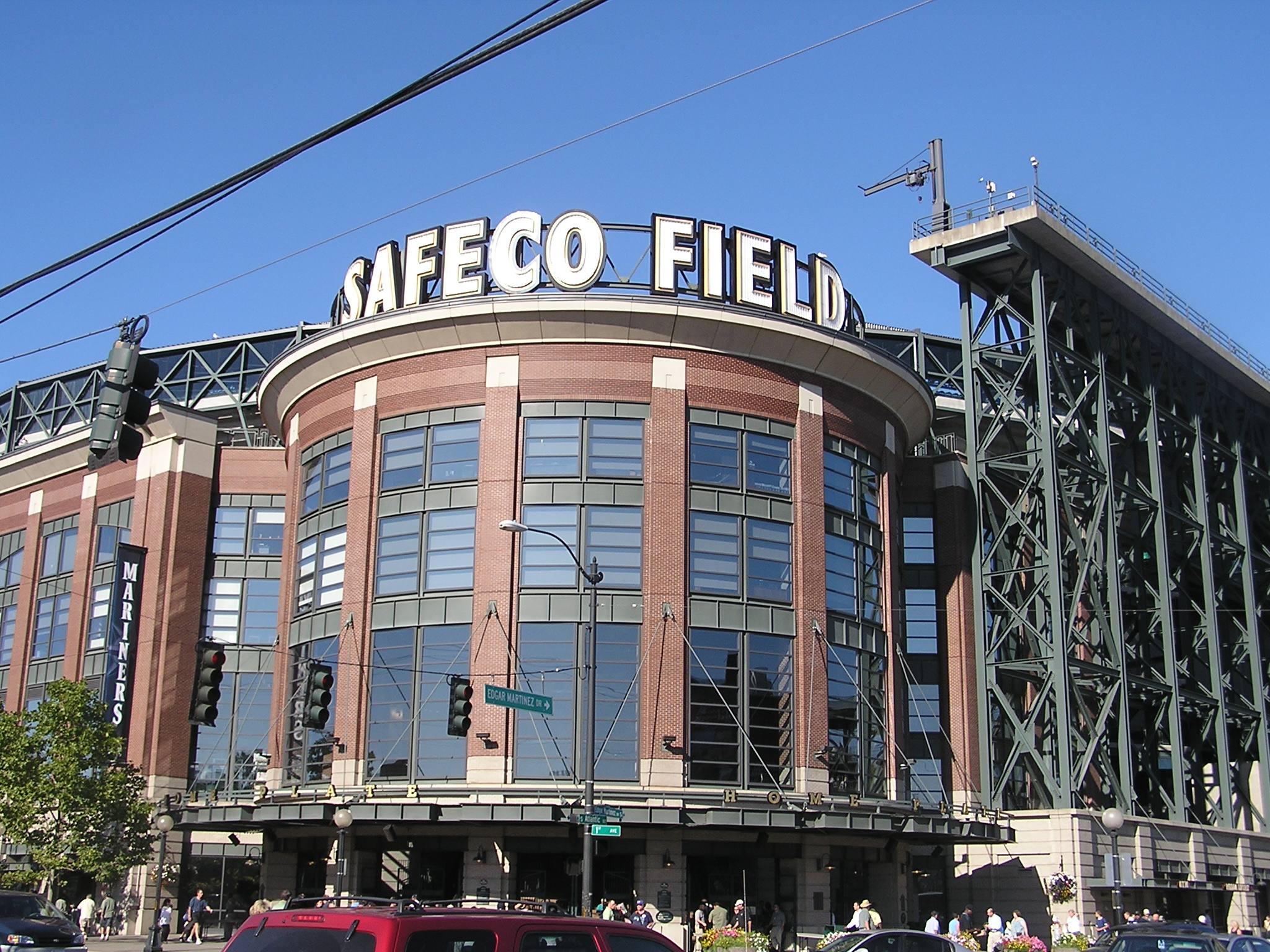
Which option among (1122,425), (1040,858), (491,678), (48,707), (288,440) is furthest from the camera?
(1122,425)

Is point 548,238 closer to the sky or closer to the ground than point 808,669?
closer to the sky

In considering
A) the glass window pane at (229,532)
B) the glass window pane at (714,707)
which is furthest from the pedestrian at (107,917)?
the glass window pane at (714,707)

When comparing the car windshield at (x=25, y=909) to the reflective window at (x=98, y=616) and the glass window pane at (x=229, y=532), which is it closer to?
the glass window pane at (x=229, y=532)

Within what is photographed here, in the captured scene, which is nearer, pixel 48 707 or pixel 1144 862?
pixel 48 707

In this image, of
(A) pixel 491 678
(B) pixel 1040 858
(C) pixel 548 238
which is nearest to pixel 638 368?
(C) pixel 548 238

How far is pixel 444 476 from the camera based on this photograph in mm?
44156

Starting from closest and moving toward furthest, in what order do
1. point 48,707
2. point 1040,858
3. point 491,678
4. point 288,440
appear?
point 491,678
point 48,707
point 1040,858
point 288,440

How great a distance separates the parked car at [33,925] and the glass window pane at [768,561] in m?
23.4

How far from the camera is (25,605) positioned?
5797 cm

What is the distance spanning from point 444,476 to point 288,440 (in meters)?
10.0

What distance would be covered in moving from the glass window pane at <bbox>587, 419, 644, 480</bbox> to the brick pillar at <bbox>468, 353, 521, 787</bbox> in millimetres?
2418

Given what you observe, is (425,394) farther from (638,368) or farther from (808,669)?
(808,669)

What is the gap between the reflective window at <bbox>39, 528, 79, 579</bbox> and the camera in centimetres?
5700

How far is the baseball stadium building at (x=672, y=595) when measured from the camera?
41.4 meters
